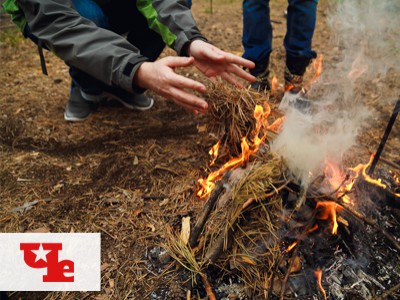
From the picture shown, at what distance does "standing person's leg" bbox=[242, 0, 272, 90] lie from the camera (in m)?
3.17

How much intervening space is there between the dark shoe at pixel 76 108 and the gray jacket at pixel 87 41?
3.42ft

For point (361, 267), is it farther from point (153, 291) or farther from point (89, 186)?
point (89, 186)

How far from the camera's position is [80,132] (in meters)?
3.18

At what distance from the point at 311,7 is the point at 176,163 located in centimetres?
195

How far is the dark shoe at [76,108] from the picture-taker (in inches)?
130

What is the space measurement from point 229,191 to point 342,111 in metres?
1.28

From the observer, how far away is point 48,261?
1974 millimetres

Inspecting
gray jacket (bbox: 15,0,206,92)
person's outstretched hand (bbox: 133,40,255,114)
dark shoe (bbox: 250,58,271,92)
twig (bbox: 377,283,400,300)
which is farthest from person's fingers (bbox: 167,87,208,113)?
dark shoe (bbox: 250,58,271,92)

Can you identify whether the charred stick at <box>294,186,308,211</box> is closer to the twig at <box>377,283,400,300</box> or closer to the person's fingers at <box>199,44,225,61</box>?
the twig at <box>377,283,400,300</box>

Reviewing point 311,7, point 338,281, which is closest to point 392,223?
point 338,281

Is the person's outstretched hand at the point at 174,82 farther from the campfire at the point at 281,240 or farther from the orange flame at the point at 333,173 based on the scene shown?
the orange flame at the point at 333,173

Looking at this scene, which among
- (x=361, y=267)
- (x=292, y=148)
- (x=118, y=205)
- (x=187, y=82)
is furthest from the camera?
(x=118, y=205)

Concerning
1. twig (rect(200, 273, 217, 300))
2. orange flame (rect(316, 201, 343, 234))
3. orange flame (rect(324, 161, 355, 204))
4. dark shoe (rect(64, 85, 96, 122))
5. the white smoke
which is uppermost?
the white smoke

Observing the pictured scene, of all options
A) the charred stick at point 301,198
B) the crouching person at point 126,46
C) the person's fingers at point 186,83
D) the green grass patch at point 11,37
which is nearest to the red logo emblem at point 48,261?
the crouching person at point 126,46
